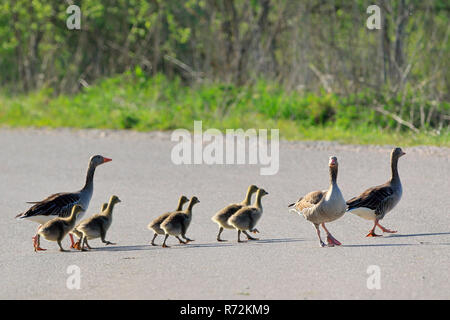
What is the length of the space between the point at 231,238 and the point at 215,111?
11199 millimetres

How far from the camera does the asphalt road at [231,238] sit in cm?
723

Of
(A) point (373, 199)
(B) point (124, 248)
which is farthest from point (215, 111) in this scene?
(B) point (124, 248)

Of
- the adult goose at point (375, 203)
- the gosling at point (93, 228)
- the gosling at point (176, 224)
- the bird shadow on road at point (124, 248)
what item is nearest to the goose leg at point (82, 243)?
the gosling at point (93, 228)

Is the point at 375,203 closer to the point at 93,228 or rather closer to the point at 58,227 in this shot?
the point at 93,228

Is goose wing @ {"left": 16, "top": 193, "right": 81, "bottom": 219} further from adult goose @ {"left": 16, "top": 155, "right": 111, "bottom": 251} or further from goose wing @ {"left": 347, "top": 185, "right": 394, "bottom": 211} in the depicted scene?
goose wing @ {"left": 347, "top": 185, "right": 394, "bottom": 211}

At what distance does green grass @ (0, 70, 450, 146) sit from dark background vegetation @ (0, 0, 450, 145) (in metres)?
0.04

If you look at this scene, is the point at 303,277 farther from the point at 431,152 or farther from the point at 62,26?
the point at 62,26

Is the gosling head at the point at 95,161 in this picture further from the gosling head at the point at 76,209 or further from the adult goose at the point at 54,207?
the gosling head at the point at 76,209

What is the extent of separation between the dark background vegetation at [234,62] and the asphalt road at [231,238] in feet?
9.82

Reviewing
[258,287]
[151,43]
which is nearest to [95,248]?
[258,287]

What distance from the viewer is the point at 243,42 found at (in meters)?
24.1

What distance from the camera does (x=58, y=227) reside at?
8.59 meters

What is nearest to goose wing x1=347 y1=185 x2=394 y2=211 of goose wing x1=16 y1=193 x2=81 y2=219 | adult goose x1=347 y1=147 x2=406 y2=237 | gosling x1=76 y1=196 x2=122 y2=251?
adult goose x1=347 y1=147 x2=406 y2=237

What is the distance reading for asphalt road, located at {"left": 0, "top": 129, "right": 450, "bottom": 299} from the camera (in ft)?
23.7
